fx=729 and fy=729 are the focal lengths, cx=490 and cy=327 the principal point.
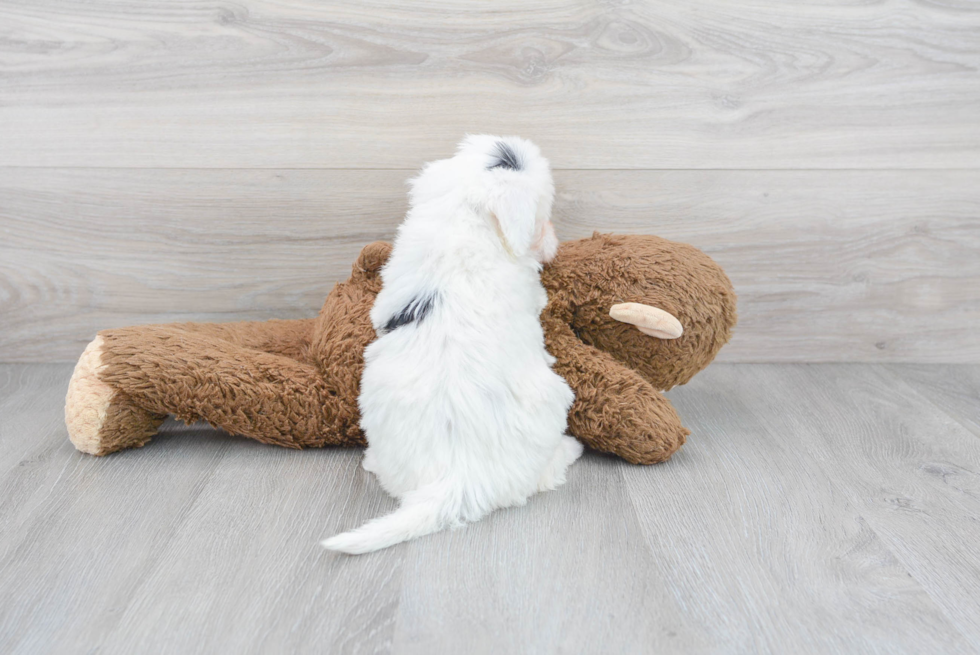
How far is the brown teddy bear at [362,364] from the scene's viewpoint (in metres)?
0.91

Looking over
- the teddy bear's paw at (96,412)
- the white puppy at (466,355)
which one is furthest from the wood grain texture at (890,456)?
the teddy bear's paw at (96,412)

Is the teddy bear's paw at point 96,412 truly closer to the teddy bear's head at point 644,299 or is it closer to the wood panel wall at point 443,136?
the wood panel wall at point 443,136

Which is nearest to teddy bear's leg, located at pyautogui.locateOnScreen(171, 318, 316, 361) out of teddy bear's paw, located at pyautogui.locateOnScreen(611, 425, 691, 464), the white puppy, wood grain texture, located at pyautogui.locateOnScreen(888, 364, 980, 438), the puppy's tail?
the white puppy

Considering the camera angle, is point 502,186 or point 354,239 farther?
point 354,239

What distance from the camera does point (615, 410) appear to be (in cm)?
90

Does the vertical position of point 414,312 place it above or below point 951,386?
above

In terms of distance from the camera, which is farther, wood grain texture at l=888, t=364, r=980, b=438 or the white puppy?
wood grain texture at l=888, t=364, r=980, b=438

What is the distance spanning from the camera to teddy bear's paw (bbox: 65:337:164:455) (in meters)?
0.91

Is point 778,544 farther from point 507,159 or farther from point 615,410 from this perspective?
point 507,159

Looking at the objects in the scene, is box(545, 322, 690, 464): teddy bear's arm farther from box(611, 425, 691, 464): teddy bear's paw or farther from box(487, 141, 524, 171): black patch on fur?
box(487, 141, 524, 171): black patch on fur

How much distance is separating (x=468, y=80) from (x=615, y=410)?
0.58 metres

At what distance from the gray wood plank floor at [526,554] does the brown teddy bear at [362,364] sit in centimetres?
5

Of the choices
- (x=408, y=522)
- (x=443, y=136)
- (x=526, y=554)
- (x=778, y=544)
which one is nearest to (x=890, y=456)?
(x=778, y=544)

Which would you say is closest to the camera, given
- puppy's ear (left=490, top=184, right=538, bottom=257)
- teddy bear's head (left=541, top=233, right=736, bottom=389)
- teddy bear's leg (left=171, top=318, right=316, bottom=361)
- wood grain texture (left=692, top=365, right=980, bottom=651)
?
wood grain texture (left=692, top=365, right=980, bottom=651)
